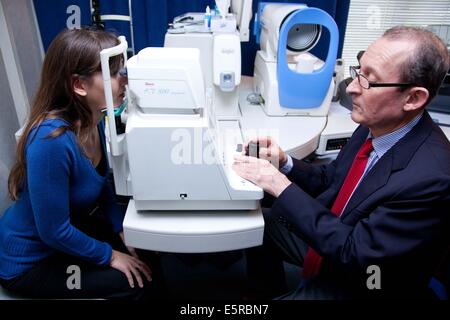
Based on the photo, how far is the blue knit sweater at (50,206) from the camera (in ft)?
2.92

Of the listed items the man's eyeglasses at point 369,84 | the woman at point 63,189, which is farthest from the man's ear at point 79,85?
the man's eyeglasses at point 369,84

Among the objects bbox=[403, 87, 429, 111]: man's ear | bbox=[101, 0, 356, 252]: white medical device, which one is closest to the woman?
bbox=[101, 0, 356, 252]: white medical device

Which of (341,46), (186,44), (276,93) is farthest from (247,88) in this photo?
(341,46)

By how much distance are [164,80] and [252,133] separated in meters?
0.63

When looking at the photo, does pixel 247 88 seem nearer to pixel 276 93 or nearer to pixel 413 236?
pixel 276 93

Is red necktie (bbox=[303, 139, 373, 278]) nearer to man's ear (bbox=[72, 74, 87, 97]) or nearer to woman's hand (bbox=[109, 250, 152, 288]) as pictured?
woman's hand (bbox=[109, 250, 152, 288])

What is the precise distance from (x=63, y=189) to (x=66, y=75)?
31 cm

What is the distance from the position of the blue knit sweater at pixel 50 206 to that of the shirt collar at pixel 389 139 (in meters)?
0.85

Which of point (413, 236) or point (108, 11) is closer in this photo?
point (413, 236)

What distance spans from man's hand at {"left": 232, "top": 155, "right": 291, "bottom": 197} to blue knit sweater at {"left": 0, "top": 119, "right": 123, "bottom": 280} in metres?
0.46

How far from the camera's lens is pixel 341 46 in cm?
234

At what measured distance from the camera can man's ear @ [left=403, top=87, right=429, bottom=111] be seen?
872 mm

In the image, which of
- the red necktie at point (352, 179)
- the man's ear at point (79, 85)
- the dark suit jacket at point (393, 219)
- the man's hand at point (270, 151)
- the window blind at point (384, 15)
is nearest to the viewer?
the dark suit jacket at point (393, 219)

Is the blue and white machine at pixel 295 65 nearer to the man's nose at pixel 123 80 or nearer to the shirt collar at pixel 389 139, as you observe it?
the shirt collar at pixel 389 139
